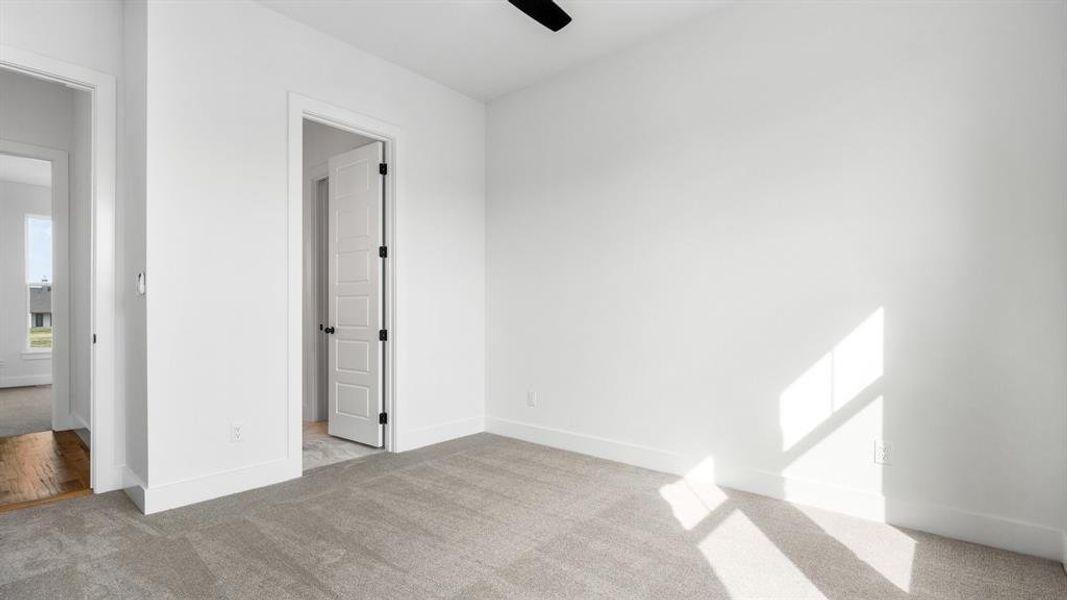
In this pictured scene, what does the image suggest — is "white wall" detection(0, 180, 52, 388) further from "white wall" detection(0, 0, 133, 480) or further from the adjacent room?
"white wall" detection(0, 0, 133, 480)

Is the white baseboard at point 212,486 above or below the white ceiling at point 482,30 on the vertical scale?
below

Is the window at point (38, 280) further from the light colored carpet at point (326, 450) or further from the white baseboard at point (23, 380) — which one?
the light colored carpet at point (326, 450)

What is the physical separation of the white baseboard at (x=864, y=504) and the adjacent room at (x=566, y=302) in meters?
0.02

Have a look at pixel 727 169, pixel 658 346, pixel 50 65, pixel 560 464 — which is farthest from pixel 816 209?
pixel 50 65

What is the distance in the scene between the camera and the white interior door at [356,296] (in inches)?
165

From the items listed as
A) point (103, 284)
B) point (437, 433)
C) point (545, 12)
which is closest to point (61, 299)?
point (103, 284)

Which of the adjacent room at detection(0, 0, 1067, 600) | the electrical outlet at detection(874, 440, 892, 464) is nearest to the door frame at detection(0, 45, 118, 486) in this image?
the adjacent room at detection(0, 0, 1067, 600)

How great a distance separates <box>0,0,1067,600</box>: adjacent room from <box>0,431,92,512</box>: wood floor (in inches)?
1.4

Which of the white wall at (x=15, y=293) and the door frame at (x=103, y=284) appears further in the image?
the white wall at (x=15, y=293)

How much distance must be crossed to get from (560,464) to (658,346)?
3.61ft

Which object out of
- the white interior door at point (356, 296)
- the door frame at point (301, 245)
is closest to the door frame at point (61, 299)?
the white interior door at point (356, 296)

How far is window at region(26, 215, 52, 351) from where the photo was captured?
752 cm

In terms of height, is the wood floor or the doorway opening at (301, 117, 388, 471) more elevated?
the doorway opening at (301, 117, 388, 471)

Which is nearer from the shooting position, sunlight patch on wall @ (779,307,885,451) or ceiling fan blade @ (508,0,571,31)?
sunlight patch on wall @ (779,307,885,451)
